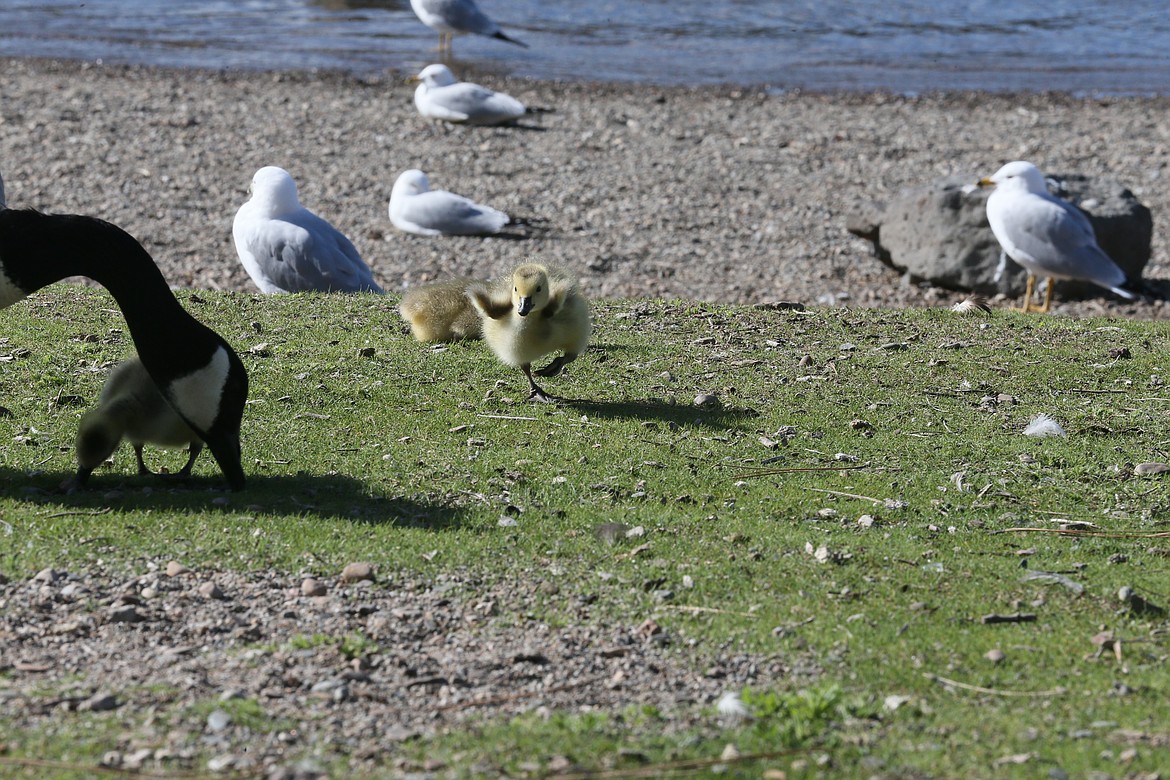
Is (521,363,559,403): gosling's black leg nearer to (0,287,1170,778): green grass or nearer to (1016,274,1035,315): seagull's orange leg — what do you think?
(0,287,1170,778): green grass

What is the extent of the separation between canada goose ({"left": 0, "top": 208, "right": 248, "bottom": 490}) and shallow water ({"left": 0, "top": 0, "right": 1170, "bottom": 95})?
2025 cm

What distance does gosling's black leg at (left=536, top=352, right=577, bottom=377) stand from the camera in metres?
7.39

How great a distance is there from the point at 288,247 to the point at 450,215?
4.35 metres

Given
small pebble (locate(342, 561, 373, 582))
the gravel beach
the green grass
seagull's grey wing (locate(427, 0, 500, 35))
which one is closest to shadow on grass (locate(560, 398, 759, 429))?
the green grass

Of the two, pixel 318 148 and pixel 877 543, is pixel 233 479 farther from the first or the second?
pixel 318 148

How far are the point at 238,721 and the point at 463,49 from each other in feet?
87.0

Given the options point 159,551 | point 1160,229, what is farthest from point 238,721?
point 1160,229

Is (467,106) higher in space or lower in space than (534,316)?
lower

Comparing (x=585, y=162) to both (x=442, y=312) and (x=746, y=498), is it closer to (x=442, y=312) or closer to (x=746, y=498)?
(x=442, y=312)

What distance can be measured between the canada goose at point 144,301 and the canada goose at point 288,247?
197 inches

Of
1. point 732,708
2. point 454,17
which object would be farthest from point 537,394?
point 454,17

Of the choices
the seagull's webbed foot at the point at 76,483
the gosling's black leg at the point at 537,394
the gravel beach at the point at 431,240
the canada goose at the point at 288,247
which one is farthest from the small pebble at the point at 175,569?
the canada goose at the point at 288,247

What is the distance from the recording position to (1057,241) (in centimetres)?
1220

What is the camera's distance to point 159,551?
5113 mm
